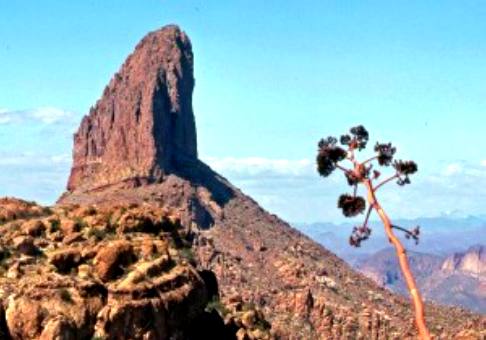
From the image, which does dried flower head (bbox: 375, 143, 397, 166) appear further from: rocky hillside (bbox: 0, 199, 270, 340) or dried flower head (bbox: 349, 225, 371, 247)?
rocky hillside (bbox: 0, 199, 270, 340)

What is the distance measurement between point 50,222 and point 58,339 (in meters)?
18.1

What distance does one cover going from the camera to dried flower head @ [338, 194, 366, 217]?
28.6 metres

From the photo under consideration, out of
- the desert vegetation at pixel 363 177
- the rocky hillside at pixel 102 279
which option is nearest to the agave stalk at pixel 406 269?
the desert vegetation at pixel 363 177

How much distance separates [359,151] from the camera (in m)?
30.1

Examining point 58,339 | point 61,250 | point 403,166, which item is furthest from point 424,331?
point 61,250

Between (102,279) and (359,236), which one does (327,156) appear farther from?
(102,279)

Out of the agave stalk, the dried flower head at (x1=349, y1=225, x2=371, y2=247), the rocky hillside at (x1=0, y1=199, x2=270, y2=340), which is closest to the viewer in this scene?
the agave stalk

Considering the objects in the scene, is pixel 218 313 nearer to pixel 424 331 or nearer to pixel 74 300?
pixel 74 300

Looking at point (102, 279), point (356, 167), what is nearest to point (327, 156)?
point (356, 167)

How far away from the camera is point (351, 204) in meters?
28.8

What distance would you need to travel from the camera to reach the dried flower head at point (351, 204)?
28594mm

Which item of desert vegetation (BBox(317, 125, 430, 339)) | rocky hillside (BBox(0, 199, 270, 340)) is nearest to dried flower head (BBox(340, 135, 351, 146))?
desert vegetation (BBox(317, 125, 430, 339))

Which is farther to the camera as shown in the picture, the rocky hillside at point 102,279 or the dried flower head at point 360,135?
the rocky hillside at point 102,279

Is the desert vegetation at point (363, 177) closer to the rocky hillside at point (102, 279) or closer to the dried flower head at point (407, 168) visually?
the dried flower head at point (407, 168)
